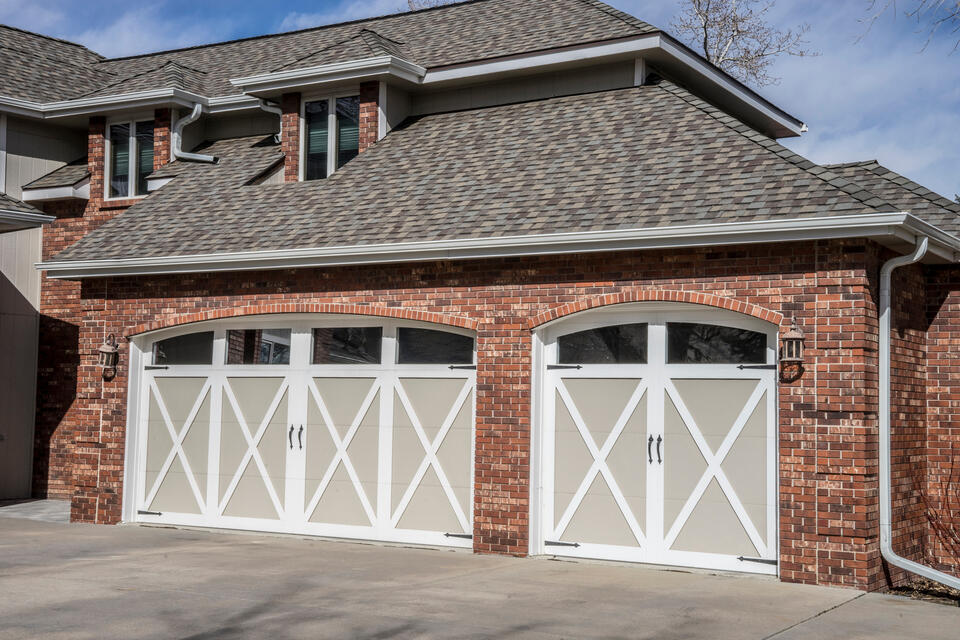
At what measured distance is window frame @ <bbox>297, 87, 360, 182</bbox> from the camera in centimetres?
1573

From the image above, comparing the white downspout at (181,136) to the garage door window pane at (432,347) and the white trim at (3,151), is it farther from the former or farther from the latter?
the garage door window pane at (432,347)

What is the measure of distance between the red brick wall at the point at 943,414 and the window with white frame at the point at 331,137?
822 cm

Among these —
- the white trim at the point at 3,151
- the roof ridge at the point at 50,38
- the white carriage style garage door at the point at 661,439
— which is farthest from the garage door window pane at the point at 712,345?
the roof ridge at the point at 50,38

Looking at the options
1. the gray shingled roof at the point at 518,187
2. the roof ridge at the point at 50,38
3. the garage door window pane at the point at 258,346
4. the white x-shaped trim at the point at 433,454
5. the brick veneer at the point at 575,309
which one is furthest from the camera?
the roof ridge at the point at 50,38

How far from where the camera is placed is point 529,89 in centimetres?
1537

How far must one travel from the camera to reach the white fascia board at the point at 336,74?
1533 cm

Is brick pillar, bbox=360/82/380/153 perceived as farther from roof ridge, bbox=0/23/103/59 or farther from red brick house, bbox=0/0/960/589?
roof ridge, bbox=0/23/103/59

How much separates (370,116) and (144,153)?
482 cm

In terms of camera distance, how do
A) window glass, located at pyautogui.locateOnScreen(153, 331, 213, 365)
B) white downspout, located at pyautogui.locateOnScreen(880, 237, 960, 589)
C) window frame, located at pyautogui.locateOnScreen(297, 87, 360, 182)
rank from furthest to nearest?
window frame, located at pyautogui.locateOnScreen(297, 87, 360, 182)
window glass, located at pyautogui.locateOnScreen(153, 331, 213, 365)
white downspout, located at pyautogui.locateOnScreen(880, 237, 960, 589)

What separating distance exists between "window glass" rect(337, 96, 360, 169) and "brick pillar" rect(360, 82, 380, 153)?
172 mm

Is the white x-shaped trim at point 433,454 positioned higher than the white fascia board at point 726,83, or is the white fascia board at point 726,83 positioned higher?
the white fascia board at point 726,83

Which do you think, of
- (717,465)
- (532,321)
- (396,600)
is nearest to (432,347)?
(532,321)

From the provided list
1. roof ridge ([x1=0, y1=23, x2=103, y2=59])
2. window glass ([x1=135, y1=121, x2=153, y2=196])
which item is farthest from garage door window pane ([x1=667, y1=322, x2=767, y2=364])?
roof ridge ([x1=0, y1=23, x2=103, y2=59])

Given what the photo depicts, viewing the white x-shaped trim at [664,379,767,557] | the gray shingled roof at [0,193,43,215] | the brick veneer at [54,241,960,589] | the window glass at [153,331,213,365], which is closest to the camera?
the brick veneer at [54,241,960,589]
